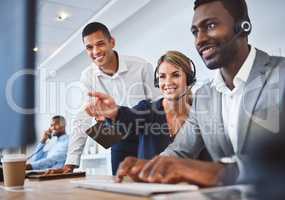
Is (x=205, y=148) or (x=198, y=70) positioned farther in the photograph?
(x=198, y=70)

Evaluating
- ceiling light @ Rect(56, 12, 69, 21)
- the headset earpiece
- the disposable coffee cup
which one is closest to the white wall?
the headset earpiece

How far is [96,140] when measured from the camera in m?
1.70

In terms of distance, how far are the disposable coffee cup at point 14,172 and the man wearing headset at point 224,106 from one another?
1.39 ft

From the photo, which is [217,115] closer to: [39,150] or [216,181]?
[216,181]

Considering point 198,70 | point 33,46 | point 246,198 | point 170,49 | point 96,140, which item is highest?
point 33,46

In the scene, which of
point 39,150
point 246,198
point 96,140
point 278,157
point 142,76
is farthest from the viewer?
point 39,150

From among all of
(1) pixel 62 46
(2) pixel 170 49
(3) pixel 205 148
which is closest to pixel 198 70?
(2) pixel 170 49

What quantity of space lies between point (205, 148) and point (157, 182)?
0.24 meters

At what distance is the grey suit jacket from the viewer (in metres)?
1.06

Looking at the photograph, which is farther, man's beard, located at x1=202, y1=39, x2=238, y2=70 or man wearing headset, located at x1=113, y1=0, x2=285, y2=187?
man's beard, located at x1=202, y1=39, x2=238, y2=70

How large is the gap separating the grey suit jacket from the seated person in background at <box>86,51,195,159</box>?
0.07m

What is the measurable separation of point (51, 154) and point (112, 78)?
1.13 metres

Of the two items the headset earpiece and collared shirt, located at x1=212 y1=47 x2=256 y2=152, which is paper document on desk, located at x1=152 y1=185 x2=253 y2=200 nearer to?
collared shirt, located at x1=212 y1=47 x2=256 y2=152

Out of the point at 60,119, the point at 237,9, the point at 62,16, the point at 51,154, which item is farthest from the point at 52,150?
the point at 237,9
